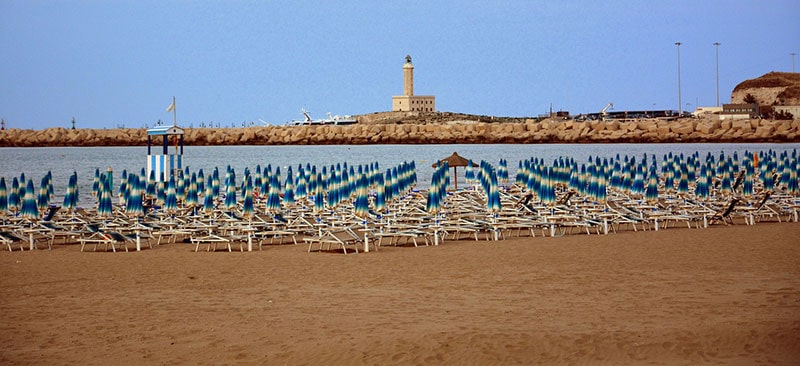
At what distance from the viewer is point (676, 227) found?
56.3 ft

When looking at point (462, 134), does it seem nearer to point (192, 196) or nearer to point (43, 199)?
point (192, 196)

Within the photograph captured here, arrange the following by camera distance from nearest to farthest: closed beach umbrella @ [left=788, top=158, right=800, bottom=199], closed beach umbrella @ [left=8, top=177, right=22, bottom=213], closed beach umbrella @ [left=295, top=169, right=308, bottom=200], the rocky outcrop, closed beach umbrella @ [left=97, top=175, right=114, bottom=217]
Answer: closed beach umbrella @ [left=97, top=175, right=114, bottom=217]
closed beach umbrella @ [left=8, top=177, right=22, bottom=213]
closed beach umbrella @ [left=295, top=169, right=308, bottom=200]
closed beach umbrella @ [left=788, top=158, right=800, bottom=199]
the rocky outcrop

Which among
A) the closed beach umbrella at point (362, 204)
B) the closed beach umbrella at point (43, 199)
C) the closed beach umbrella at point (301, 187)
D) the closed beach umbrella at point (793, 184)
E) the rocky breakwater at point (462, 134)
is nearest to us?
the closed beach umbrella at point (362, 204)

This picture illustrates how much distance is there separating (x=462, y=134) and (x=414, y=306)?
82.0 m

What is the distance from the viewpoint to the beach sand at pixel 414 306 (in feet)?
24.9

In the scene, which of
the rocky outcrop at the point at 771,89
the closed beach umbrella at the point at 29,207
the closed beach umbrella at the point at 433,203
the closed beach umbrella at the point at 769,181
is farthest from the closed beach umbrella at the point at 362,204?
the rocky outcrop at the point at 771,89

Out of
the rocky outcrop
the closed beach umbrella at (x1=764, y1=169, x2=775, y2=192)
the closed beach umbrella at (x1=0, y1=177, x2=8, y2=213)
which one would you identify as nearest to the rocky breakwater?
the rocky outcrop

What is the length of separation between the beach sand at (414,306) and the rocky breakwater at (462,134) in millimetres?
66230

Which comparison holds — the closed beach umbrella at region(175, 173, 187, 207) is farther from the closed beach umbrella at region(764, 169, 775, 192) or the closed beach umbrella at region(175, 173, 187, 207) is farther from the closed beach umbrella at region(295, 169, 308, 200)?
the closed beach umbrella at region(764, 169, 775, 192)

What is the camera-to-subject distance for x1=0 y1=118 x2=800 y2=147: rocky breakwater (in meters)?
77.7

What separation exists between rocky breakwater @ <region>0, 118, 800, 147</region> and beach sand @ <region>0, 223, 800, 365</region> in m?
66.2

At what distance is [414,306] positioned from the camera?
9.36 m

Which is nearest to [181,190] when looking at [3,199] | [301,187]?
[301,187]

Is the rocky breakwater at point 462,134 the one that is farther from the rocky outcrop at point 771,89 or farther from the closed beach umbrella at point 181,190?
the closed beach umbrella at point 181,190
